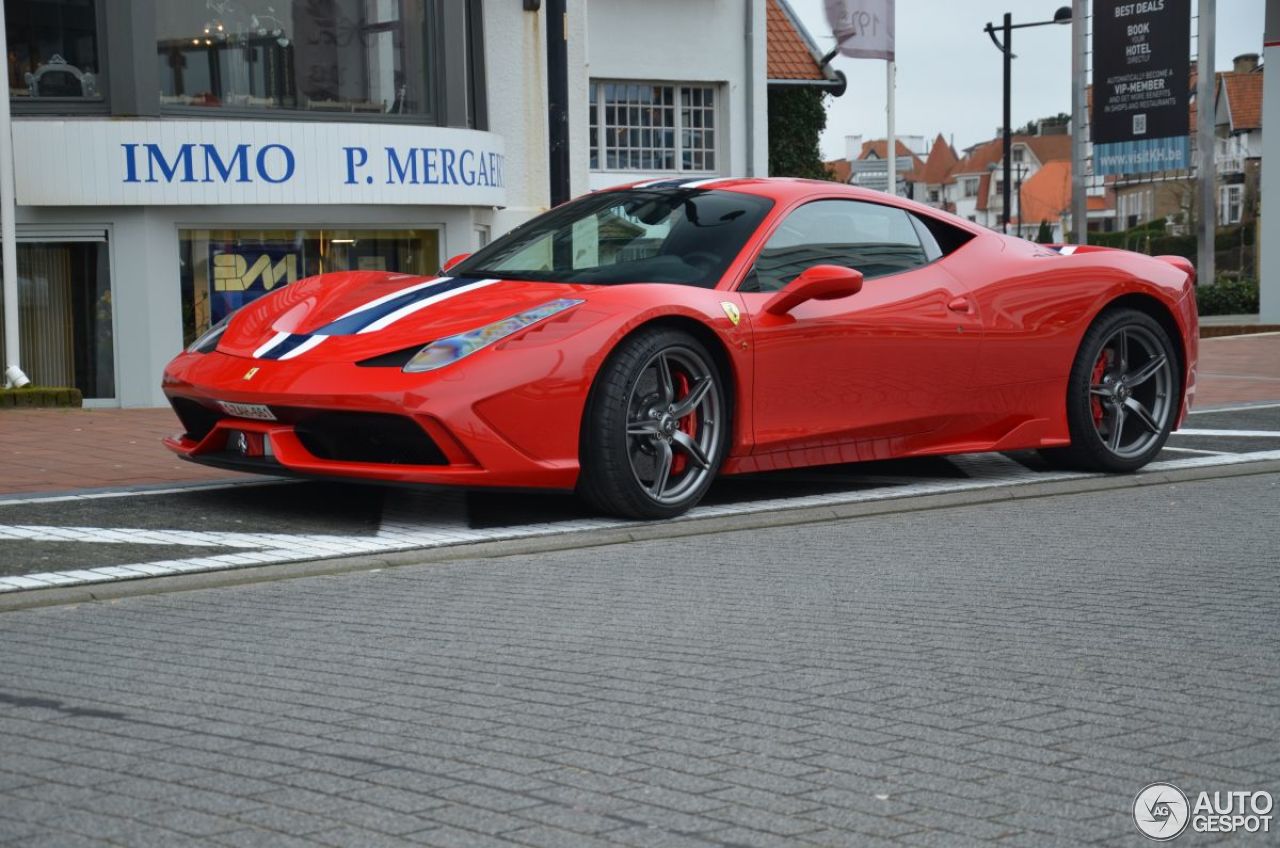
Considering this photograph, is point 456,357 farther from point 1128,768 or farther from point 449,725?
point 1128,768

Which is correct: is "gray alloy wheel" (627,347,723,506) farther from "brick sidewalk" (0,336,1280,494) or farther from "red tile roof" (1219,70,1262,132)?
"red tile roof" (1219,70,1262,132)

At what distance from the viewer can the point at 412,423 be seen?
6.50m

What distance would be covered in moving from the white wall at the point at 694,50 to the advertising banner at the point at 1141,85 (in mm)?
6187

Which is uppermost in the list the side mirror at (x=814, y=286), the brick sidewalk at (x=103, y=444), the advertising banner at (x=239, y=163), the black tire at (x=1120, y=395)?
the advertising banner at (x=239, y=163)

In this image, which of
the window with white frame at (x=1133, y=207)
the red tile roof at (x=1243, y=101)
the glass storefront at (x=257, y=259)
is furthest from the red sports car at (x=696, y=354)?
the window with white frame at (x=1133, y=207)

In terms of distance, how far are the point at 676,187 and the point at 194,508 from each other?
8.21 feet

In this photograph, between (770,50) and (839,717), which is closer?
(839,717)

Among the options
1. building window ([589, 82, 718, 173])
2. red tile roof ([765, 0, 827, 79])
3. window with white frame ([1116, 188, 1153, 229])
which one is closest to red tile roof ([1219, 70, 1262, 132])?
window with white frame ([1116, 188, 1153, 229])

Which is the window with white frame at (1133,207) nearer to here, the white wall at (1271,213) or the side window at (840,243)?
the white wall at (1271,213)

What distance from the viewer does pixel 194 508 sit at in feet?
24.1

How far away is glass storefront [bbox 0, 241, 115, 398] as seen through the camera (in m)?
14.7

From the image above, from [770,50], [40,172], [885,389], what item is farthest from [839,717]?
[770,50]

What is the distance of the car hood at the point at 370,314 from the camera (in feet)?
22.3

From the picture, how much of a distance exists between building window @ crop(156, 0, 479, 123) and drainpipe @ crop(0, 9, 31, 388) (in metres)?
1.50
